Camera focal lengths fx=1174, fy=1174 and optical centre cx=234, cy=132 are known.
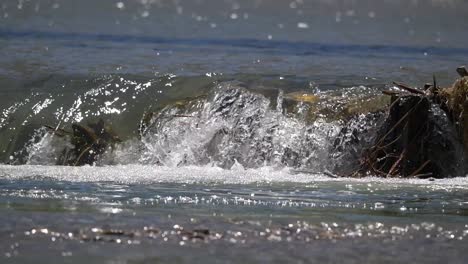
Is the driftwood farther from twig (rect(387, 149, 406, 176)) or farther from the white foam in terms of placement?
the white foam

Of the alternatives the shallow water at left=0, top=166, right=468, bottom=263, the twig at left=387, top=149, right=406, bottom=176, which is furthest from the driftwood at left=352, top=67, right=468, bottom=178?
the shallow water at left=0, top=166, right=468, bottom=263

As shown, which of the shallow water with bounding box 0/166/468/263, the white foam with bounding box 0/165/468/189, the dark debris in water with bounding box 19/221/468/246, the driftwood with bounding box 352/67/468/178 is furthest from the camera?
the driftwood with bounding box 352/67/468/178

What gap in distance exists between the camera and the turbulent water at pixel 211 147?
6629mm

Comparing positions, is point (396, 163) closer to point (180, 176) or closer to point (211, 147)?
point (180, 176)

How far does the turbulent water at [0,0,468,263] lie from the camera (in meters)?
6.63

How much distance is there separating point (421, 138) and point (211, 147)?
2375 millimetres

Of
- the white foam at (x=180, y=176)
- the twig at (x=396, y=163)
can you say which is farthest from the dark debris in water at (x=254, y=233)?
the twig at (x=396, y=163)

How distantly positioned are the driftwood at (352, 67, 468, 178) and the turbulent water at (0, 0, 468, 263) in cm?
44

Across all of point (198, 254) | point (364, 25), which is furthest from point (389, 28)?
point (198, 254)

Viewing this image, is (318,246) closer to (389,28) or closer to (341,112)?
(341,112)

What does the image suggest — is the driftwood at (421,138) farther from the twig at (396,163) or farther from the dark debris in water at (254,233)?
the dark debris in water at (254,233)

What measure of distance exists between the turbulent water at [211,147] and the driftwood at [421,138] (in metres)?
0.44

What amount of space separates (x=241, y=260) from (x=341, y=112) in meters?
6.80

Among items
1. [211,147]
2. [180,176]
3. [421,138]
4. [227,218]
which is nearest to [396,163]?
[421,138]
